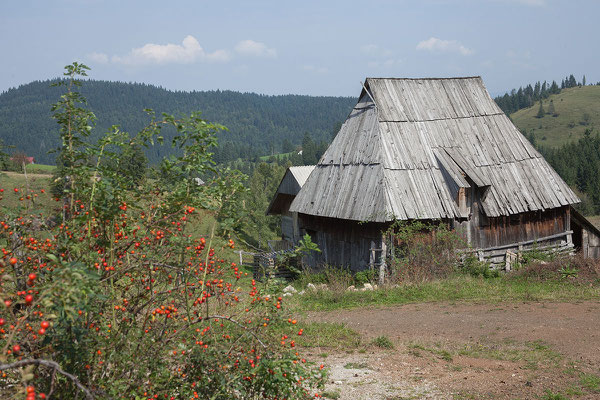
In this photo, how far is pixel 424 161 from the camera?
19.6 m

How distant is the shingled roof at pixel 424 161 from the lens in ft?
60.8

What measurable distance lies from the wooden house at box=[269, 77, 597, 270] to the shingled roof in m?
0.04

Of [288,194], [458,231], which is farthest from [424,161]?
[288,194]

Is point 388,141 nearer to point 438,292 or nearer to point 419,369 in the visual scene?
point 438,292

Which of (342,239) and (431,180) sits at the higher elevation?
(431,180)

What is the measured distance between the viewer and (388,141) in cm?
1973

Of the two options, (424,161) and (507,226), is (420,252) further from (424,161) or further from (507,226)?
(507,226)

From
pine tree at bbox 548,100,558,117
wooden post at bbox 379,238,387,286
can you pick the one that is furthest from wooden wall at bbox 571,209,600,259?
pine tree at bbox 548,100,558,117

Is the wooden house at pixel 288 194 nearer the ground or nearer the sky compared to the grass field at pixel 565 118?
nearer the ground

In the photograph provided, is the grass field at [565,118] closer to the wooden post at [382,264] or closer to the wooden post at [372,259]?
the wooden post at [372,259]

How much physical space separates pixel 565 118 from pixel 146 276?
130m

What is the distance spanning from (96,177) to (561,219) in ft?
68.6

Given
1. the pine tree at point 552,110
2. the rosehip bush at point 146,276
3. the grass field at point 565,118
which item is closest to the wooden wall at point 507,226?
the rosehip bush at point 146,276

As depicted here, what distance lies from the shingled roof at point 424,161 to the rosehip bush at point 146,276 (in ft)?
42.6
